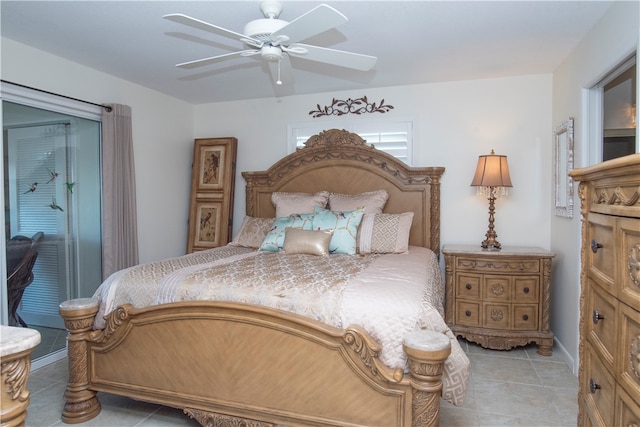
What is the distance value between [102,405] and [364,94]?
3.46 meters

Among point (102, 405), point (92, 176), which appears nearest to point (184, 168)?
point (92, 176)

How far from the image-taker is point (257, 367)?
1961 millimetres

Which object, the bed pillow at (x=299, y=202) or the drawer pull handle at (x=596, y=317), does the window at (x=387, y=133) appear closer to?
the bed pillow at (x=299, y=202)

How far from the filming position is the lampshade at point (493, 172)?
3387 millimetres

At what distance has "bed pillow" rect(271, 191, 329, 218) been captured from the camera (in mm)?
3684

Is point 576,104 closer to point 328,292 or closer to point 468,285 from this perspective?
point 468,285

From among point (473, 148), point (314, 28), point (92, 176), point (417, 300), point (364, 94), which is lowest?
point (417, 300)

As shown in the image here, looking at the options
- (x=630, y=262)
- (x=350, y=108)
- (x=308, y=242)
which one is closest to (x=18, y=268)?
(x=308, y=242)

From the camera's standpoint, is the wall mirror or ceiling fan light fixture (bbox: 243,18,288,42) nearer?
ceiling fan light fixture (bbox: 243,18,288,42)

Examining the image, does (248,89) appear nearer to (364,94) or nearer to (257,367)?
(364,94)

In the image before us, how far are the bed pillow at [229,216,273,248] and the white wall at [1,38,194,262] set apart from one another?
1.08 metres

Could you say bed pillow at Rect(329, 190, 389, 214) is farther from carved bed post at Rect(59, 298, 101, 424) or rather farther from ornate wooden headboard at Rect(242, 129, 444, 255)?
carved bed post at Rect(59, 298, 101, 424)

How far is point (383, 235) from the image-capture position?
321 centimetres

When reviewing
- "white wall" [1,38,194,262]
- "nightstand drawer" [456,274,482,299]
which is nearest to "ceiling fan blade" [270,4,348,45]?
"white wall" [1,38,194,262]
